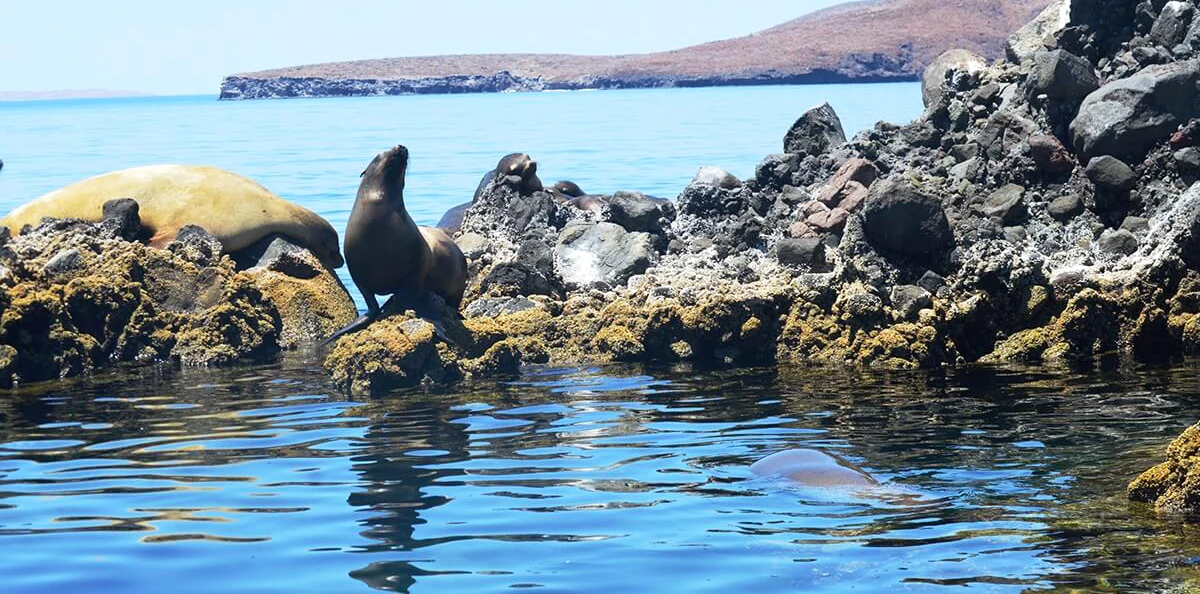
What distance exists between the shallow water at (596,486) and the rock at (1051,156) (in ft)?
9.48

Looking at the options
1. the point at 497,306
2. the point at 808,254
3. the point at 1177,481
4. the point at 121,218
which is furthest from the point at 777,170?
the point at 1177,481

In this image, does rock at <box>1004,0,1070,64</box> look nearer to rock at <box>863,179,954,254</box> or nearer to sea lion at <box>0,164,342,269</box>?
rock at <box>863,179,954,254</box>

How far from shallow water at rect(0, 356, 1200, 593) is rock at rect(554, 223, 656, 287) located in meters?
2.55

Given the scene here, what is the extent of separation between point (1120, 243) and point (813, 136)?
5140 mm

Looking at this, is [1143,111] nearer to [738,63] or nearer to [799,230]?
[799,230]

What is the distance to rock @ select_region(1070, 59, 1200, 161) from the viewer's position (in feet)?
44.0

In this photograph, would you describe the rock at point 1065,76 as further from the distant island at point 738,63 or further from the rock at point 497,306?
the distant island at point 738,63

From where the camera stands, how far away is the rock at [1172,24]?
14.8 metres

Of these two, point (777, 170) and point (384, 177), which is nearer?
point (384, 177)

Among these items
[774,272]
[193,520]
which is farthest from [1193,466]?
[774,272]

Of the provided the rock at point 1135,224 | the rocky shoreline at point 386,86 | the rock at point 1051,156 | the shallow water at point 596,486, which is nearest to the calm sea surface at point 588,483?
the shallow water at point 596,486

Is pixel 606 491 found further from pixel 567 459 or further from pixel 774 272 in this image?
pixel 774 272

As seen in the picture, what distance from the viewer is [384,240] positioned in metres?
12.8

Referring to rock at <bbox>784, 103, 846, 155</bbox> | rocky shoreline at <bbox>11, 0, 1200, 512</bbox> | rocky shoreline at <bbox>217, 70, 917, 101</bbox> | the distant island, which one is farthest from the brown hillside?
rocky shoreline at <bbox>11, 0, 1200, 512</bbox>
